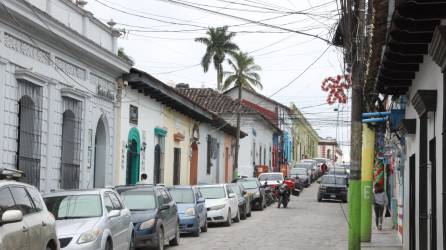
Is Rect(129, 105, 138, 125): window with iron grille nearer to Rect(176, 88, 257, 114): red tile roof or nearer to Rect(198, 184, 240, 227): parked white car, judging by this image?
Rect(198, 184, 240, 227): parked white car

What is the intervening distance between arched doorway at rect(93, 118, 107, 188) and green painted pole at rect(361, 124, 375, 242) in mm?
8811

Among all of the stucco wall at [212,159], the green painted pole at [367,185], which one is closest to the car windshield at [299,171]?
the stucco wall at [212,159]

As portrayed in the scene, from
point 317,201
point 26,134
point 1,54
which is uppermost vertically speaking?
point 1,54

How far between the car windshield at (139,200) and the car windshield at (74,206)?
3.47m

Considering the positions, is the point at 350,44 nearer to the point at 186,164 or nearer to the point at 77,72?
the point at 77,72

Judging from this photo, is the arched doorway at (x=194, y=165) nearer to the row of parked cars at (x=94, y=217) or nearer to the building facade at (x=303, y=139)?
the row of parked cars at (x=94, y=217)

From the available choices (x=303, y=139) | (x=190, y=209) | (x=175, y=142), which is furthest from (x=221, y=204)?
(x=303, y=139)

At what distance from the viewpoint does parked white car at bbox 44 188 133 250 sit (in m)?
11.9

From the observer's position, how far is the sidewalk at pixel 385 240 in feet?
61.7

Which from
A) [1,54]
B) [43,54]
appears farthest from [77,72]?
[1,54]

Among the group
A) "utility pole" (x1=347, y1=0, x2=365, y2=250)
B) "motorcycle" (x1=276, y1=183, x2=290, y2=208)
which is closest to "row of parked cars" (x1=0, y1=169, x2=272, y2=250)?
"utility pole" (x1=347, y1=0, x2=365, y2=250)

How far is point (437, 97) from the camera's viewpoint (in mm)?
10273

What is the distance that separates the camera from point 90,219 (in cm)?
1274

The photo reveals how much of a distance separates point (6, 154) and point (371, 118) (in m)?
8.91
